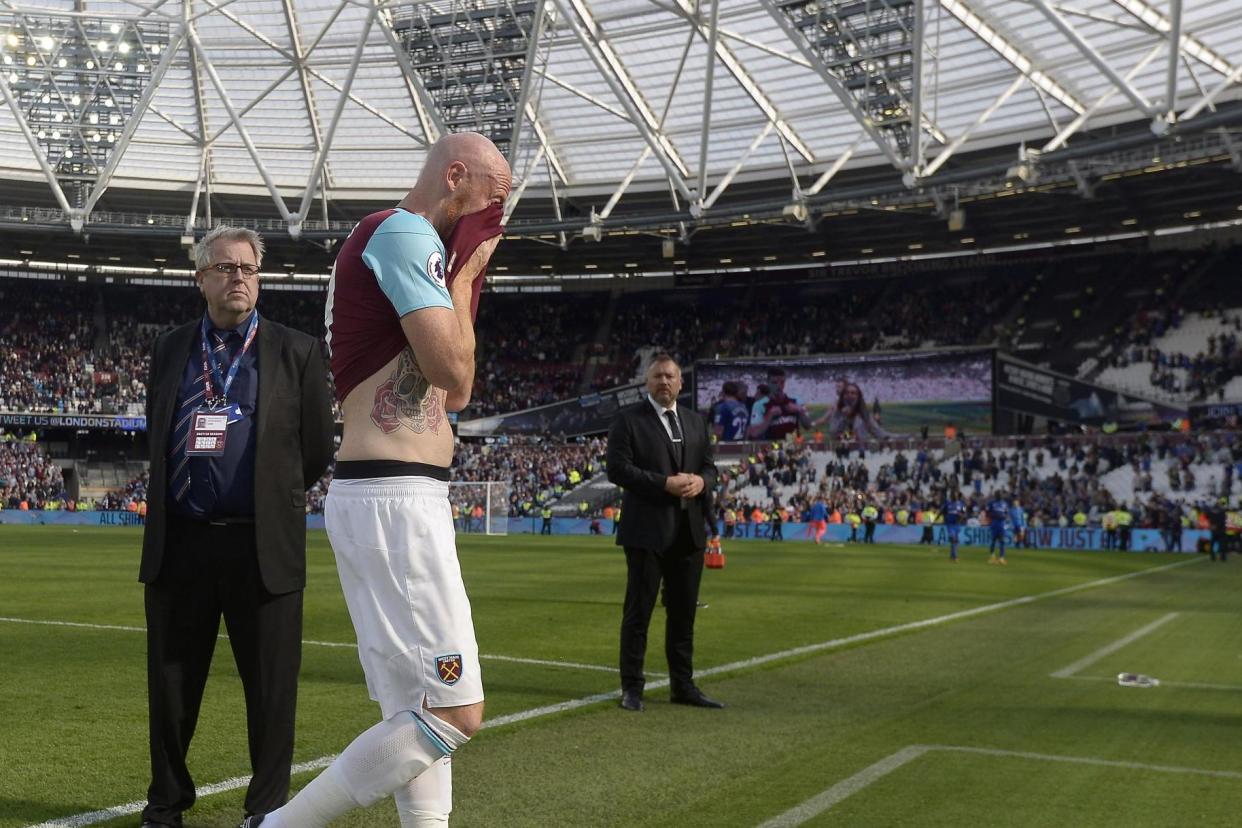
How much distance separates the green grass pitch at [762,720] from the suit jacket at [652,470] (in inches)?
41.9

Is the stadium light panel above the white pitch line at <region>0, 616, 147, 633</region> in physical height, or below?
above

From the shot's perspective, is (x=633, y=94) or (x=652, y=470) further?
(x=633, y=94)

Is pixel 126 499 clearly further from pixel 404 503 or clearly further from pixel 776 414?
pixel 404 503

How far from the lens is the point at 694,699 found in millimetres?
7652

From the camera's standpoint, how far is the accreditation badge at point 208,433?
446 centimetres

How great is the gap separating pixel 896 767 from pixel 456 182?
3767 mm

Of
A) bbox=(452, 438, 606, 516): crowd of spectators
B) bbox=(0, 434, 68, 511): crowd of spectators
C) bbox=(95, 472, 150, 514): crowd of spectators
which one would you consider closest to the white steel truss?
bbox=(452, 438, 606, 516): crowd of spectators

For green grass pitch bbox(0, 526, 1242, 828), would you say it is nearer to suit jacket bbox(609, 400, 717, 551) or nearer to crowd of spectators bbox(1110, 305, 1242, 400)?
suit jacket bbox(609, 400, 717, 551)

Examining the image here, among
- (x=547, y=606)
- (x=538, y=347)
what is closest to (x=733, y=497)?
(x=538, y=347)

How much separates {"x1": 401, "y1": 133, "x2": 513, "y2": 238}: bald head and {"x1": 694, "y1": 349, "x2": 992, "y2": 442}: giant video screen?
4651 centimetres

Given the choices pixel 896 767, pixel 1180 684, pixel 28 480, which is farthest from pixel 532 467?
pixel 896 767

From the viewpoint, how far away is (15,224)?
152 feet

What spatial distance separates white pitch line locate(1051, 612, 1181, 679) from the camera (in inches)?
373

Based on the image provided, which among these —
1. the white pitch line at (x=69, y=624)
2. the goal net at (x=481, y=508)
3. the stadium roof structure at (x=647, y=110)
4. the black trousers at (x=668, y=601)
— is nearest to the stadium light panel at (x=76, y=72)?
the stadium roof structure at (x=647, y=110)
